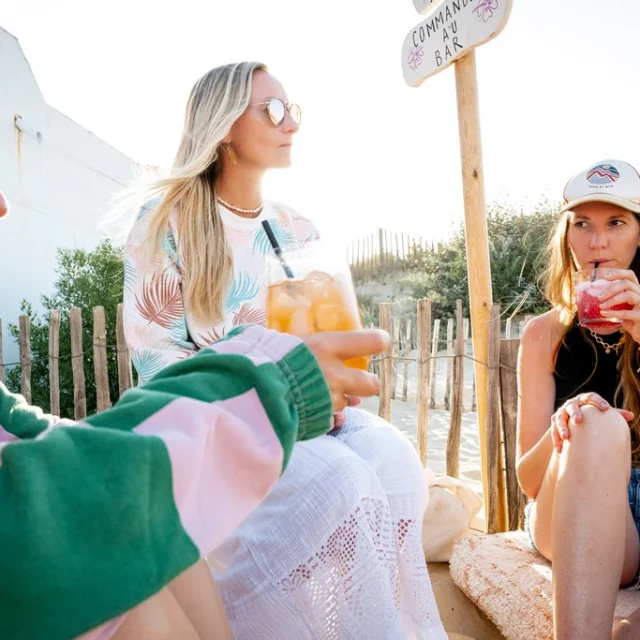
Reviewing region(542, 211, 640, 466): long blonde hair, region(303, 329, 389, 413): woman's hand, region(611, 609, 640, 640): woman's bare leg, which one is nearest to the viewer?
region(303, 329, 389, 413): woman's hand

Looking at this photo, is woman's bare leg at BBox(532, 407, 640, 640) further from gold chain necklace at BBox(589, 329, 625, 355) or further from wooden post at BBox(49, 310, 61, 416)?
wooden post at BBox(49, 310, 61, 416)

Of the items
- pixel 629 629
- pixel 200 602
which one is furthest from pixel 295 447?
pixel 629 629

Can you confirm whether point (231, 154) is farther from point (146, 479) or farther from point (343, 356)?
point (146, 479)

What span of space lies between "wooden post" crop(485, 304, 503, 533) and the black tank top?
0.99 metres

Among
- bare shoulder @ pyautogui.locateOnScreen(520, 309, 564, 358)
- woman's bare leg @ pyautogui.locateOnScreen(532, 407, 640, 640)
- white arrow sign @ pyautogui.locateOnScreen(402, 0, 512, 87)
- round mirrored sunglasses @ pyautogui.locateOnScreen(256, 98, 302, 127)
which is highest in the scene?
white arrow sign @ pyautogui.locateOnScreen(402, 0, 512, 87)

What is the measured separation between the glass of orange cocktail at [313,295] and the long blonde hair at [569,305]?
1506mm

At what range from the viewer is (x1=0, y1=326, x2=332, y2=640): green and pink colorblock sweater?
0.61 meters

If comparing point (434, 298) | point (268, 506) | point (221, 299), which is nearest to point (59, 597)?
point (268, 506)

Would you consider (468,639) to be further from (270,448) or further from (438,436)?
(438,436)

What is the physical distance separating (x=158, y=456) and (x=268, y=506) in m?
1.03

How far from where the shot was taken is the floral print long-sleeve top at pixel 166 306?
240 centimetres

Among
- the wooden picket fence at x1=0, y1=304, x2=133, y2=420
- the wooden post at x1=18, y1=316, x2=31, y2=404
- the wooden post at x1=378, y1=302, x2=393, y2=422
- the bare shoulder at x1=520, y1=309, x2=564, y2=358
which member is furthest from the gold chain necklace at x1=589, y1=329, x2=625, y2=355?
the wooden post at x1=18, y1=316, x2=31, y2=404

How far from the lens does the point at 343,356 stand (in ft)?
3.00

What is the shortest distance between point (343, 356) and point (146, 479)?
0.35 metres
